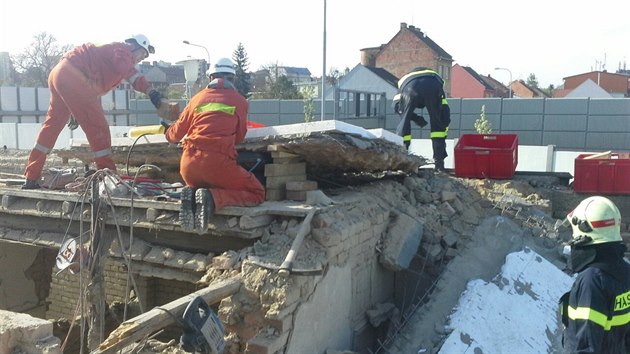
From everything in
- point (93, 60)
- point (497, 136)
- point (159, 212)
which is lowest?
point (159, 212)

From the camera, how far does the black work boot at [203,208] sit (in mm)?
4785

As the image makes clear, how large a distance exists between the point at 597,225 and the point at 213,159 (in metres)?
3.12

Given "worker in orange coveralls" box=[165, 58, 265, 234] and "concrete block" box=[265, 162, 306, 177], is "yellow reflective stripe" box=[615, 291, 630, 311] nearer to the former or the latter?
"worker in orange coveralls" box=[165, 58, 265, 234]

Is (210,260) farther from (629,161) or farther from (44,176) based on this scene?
(629,161)

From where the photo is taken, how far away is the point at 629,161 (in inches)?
338

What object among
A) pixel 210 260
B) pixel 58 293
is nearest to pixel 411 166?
pixel 210 260

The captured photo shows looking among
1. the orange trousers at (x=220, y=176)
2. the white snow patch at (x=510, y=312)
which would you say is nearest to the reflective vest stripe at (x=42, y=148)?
the orange trousers at (x=220, y=176)

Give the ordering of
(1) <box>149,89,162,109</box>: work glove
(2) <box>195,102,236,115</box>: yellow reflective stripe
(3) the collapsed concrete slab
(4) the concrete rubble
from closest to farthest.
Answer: (3) the collapsed concrete slab → (4) the concrete rubble → (2) <box>195,102,236,115</box>: yellow reflective stripe → (1) <box>149,89,162,109</box>: work glove

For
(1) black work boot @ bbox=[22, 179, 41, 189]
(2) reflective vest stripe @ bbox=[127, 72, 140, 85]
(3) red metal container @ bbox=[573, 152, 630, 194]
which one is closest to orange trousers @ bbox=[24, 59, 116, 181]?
(2) reflective vest stripe @ bbox=[127, 72, 140, 85]

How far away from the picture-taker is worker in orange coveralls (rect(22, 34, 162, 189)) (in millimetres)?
6176

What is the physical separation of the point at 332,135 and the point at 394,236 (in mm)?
1489

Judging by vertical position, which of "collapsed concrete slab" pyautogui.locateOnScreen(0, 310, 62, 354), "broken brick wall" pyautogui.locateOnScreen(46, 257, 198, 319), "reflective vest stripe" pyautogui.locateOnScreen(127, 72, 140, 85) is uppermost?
"reflective vest stripe" pyautogui.locateOnScreen(127, 72, 140, 85)

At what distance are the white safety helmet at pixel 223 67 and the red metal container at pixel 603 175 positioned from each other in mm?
6159

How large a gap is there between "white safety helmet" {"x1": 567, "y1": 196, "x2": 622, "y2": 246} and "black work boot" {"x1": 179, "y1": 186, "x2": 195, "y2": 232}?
10.0 ft
